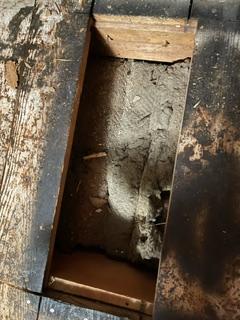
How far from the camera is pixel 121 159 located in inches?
78.2

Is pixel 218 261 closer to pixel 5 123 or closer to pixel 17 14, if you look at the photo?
pixel 5 123

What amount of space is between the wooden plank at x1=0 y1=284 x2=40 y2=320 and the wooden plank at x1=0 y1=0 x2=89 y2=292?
39 mm

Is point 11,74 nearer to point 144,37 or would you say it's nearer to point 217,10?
point 144,37

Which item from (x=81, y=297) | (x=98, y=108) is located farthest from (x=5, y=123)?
(x=81, y=297)

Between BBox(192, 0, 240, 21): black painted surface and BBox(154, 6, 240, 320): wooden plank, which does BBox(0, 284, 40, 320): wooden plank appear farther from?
BBox(192, 0, 240, 21): black painted surface

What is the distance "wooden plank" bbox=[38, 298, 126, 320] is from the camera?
5.32 feet

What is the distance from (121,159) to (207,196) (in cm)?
59

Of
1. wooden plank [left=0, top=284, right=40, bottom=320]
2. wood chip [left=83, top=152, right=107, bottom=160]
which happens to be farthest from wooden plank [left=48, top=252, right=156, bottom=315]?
wood chip [left=83, top=152, right=107, bottom=160]

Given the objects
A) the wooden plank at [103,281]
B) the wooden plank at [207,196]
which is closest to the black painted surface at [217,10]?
the wooden plank at [207,196]

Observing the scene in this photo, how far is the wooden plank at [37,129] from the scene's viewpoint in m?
1.73

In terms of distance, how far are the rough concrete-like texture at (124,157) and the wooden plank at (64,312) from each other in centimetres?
36

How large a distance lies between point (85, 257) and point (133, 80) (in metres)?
0.98

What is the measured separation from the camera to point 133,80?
202 cm

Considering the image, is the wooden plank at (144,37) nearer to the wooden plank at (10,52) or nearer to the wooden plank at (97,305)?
the wooden plank at (10,52)
